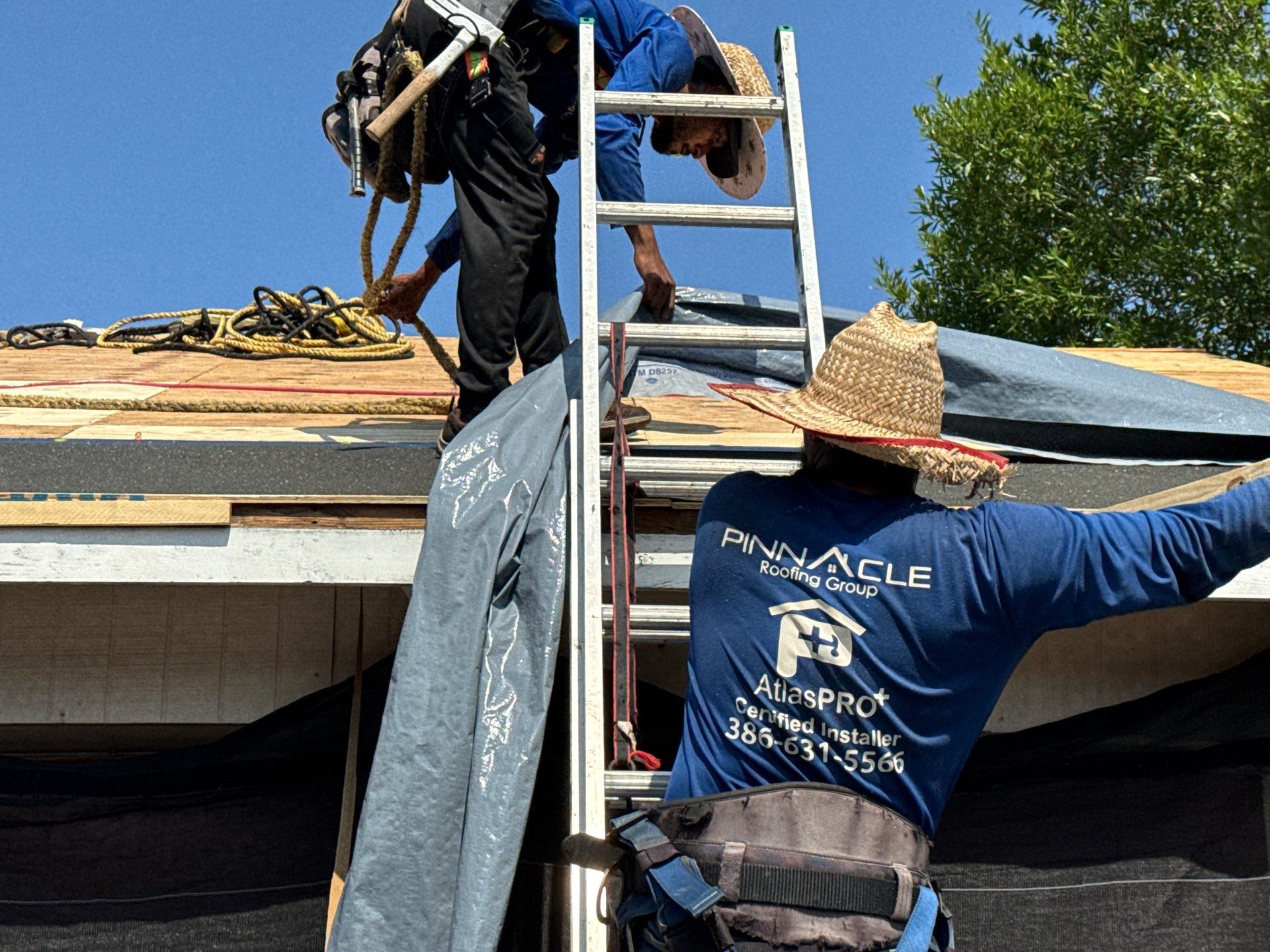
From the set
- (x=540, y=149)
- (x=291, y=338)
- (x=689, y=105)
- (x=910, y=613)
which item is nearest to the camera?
(x=910, y=613)

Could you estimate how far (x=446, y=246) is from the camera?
4695 millimetres

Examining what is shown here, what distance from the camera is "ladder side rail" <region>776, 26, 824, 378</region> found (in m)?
3.85

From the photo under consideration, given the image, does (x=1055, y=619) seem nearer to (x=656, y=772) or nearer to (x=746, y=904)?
(x=746, y=904)

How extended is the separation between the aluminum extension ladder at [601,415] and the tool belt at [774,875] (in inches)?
21.7

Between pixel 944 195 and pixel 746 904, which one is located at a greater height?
pixel 944 195

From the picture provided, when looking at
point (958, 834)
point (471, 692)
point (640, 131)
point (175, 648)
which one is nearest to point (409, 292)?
point (640, 131)

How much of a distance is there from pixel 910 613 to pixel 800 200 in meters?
1.79

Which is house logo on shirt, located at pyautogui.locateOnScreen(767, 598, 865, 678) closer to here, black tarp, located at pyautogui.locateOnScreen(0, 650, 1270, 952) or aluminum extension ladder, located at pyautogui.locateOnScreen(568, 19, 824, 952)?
aluminum extension ladder, located at pyautogui.locateOnScreen(568, 19, 824, 952)

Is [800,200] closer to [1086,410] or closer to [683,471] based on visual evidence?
[683,471]

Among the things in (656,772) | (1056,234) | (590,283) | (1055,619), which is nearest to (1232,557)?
(1055,619)

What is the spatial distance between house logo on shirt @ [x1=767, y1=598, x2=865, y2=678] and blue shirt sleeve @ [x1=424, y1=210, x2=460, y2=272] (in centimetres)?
247

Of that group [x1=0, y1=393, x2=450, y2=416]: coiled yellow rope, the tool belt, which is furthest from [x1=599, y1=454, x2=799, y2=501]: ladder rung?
[x1=0, y1=393, x2=450, y2=416]: coiled yellow rope

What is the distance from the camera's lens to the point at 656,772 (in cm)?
318

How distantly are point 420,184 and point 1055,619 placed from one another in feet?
8.68
